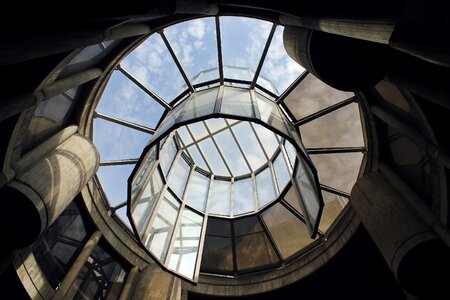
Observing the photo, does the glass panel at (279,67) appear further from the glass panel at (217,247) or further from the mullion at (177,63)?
the glass panel at (217,247)

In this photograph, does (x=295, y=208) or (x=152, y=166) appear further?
(x=295, y=208)

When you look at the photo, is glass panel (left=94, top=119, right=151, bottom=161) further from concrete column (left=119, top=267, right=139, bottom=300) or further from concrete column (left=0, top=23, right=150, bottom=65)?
concrete column (left=0, top=23, right=150, bottom=65)

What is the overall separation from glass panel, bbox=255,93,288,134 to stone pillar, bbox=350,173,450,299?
381cm

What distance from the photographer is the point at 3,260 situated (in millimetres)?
7324

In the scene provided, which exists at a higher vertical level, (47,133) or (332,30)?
(47,133)

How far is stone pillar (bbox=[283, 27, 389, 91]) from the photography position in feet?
19.4

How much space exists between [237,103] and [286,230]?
25.2 feet

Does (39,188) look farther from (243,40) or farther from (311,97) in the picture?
(311,97)

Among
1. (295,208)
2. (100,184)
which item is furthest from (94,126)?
(295,208)

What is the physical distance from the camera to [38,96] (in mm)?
5711

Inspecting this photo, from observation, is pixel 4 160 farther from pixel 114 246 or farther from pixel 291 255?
pixel 291 255

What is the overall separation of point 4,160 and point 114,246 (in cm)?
696

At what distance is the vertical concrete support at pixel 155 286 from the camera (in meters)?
10.6

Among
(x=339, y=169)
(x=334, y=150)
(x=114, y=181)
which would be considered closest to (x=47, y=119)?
(x=114, y=181)
